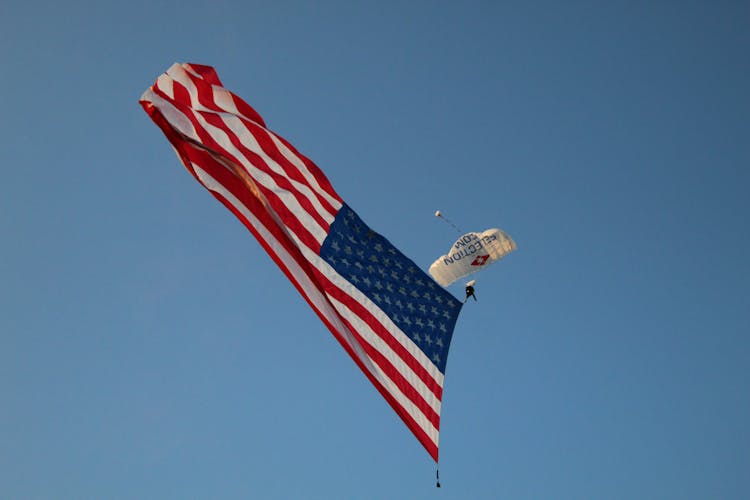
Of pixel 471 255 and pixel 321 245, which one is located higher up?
pixel 321 245

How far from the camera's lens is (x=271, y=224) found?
16.7m

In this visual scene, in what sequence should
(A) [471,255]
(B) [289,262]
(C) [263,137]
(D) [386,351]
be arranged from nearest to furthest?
1. (D) [386,351]
2. (B) [289,262]
3. (C) [263,137]
4. (A) [471,255]

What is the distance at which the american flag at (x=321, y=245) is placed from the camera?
15148mm

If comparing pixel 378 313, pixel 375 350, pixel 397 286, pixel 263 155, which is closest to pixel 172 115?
pixel 263 155

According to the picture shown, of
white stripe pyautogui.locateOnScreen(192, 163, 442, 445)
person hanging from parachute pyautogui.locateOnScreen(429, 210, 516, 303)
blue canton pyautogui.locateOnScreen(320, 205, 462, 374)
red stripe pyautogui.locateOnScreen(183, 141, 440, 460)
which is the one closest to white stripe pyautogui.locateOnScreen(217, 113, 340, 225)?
blue canton pyautogui.locateOnScreen(320, 205, 462, 374)

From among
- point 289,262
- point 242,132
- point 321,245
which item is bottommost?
point 321,245

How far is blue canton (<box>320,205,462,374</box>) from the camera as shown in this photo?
15.9 meters

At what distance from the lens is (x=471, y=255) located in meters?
46.3

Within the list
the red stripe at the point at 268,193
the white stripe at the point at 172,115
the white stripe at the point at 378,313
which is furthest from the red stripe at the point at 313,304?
the white stripe at the point at 172,115

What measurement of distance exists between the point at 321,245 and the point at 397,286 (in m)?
1.97

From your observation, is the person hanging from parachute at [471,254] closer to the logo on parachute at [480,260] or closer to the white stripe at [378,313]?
the logo on parachute at [480,260]

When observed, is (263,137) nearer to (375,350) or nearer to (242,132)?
(242,132)

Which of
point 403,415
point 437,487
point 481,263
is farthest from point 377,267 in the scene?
point 481,263

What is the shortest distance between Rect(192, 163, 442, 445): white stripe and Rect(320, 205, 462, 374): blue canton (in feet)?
2.41
